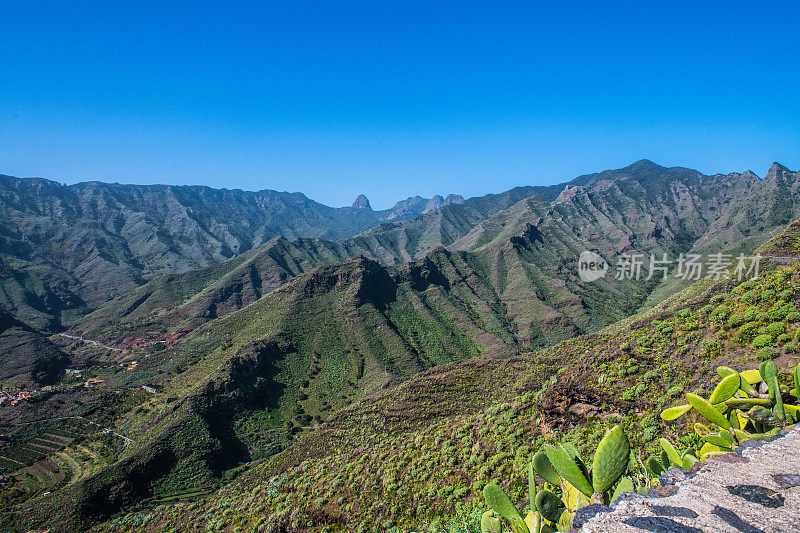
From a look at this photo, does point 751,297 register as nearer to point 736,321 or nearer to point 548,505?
point 736,321

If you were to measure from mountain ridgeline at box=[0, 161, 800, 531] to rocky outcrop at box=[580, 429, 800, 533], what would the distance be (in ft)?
44.1

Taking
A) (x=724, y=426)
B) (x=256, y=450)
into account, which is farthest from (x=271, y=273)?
(x=724, y=426)

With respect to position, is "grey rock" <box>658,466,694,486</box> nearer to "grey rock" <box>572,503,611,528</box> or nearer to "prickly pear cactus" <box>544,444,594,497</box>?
"prickly pear cactus" <box>544,444,594,497</box>

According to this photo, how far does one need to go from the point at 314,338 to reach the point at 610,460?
258ft

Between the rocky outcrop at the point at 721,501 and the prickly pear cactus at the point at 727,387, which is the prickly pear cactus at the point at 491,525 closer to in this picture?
the rocky outcrop at the point at 721,501

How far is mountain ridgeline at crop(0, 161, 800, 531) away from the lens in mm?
38625

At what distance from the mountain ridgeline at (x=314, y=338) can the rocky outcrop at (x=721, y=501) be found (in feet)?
44.1

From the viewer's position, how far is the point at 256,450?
53500mm

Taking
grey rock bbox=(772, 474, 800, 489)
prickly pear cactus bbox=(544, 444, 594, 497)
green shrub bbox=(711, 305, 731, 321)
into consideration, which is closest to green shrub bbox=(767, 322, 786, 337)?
green shrub bbox=(711, 305, 731, 321)

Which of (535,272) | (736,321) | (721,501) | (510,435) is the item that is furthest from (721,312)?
(535,272)

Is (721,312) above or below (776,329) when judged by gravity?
below

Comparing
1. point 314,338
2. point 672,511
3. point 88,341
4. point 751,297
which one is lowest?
point 88,341

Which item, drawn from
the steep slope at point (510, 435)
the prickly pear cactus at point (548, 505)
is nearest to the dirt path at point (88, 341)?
the steep slope at point (510, 435)

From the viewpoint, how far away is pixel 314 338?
260 ft
